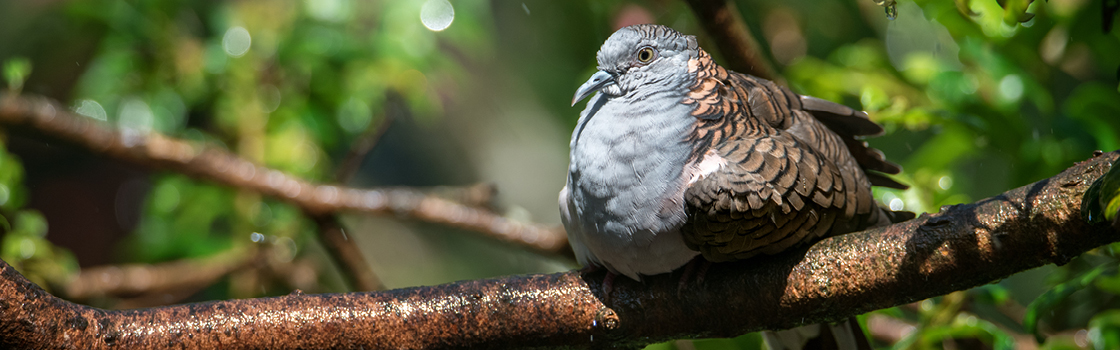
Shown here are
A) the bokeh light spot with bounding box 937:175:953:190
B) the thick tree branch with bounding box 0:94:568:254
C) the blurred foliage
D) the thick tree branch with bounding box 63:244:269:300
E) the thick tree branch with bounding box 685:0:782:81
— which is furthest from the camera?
the thick tree branch with bounding box 63:244:269:300

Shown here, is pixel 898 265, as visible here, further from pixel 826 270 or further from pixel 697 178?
pixel 697 178

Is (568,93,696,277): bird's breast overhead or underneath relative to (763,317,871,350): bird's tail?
overhead

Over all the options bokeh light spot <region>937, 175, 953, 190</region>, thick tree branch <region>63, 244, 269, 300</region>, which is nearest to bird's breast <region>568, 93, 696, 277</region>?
bokeh light spot <region>937, 175, 953, 190</region>

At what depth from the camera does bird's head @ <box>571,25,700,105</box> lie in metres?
1.50

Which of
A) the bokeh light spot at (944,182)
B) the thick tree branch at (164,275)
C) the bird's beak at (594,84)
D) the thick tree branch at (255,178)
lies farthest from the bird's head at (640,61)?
the thick tree branch at (164,275)

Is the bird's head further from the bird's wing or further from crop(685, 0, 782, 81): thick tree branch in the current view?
crop(685, 0, 782, 81): thick tree branch

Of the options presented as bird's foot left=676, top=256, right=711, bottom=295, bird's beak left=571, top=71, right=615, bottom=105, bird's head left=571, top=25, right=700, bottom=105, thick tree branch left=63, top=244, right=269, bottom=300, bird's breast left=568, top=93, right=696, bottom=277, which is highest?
bird's head left=571, top=25, right=700, bottom=105

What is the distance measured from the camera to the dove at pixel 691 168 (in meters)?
1.30

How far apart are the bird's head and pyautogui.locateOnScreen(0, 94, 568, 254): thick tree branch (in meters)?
1.19

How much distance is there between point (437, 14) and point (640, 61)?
188 centimetres

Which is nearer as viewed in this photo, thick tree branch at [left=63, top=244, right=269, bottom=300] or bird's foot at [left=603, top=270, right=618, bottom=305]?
bird's foot at [left=603, top=270, right=618, bottom=305]

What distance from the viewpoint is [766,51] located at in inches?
128

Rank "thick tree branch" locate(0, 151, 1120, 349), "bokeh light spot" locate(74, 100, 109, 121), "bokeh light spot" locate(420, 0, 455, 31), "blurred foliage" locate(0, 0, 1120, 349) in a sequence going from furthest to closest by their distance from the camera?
"bokeh light spot" locate(420, 0, 455, 31) < "bokeh light spot" locate(74, 100, 109, 121) < "blurred foliage" locate(0, 0, 1120, 349) < "thick tree branch" locate(0, 151, 1120, 349)

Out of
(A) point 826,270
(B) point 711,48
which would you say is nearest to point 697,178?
(A) point 826,270
